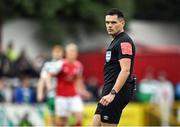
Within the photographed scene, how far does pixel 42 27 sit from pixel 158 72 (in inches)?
194

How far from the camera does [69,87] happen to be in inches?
670

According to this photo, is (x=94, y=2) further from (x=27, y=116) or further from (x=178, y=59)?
(x=27, y=116)

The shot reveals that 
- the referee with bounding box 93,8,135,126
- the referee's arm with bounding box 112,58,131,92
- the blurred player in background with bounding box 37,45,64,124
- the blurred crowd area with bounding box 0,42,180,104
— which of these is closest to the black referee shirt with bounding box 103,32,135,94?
the referee with bounding box 93,8,135,126

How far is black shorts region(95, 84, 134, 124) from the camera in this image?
11117 millimetres

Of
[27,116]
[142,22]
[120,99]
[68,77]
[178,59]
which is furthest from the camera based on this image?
[142,22]

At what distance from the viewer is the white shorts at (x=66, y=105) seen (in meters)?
17.1

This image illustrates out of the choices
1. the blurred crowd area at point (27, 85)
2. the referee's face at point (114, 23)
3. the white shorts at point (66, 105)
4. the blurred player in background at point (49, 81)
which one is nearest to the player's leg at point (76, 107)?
the white shorts at point (66, 105)

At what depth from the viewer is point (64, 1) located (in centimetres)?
2984

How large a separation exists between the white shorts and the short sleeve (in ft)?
20.3

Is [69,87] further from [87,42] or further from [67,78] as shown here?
[87,42]

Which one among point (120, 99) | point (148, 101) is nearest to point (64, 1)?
point (148, 101)

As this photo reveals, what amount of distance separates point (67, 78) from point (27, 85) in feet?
20.2

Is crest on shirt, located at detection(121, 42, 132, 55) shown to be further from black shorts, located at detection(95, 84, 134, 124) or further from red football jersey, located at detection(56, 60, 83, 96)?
red football jersey, located at detection(56, 60, 83, 96)

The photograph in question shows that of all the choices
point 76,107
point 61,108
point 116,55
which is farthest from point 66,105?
point 116,55
